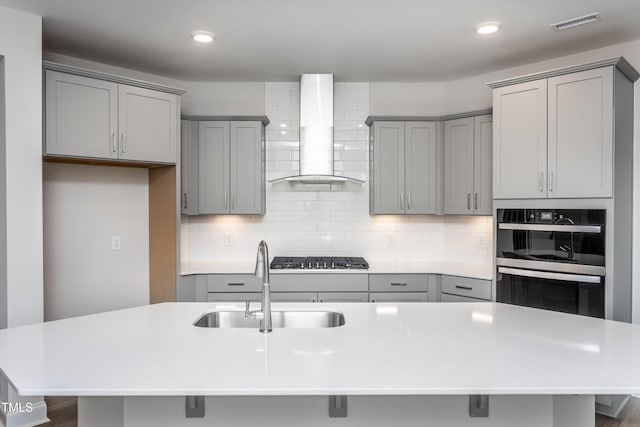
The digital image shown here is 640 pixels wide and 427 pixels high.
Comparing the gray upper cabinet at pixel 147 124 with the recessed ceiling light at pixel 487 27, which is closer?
the recessed ceiling light at pixel 487 27

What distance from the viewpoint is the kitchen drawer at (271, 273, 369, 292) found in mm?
3668

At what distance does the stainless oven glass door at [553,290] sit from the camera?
293 centimetres

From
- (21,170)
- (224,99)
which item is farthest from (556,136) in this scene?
(21,170)

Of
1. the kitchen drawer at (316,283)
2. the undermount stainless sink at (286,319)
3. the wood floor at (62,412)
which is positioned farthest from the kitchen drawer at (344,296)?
the wood floor at (62,412)

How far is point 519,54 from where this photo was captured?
3516 millimetres

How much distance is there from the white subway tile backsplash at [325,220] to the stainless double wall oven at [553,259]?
949 mm

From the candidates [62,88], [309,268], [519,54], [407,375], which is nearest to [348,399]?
[407,375]

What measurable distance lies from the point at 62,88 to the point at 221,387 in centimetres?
266

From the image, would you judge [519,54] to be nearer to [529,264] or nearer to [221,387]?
[529,264]

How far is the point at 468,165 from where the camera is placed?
12.5 feet

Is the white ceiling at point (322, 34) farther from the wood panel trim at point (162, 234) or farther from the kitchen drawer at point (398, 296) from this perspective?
the kitchen drawer at point (398, 296)

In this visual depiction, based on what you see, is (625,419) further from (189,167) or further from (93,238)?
(93,238)

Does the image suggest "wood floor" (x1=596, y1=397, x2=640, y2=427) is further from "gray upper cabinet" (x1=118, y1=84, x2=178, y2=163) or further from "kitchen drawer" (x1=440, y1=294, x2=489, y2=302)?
"gray upper cabinet" (x1=118, y1=84, x2=178, y2=163)

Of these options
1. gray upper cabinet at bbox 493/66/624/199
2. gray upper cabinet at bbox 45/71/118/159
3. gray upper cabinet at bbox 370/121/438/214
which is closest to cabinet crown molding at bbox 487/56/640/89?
gray upper cabinet at bbox 493/66/624/199
